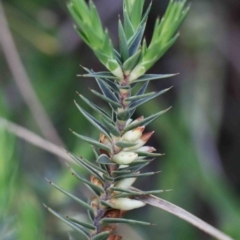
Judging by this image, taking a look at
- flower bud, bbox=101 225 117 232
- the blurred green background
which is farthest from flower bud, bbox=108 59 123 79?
the blurred green background

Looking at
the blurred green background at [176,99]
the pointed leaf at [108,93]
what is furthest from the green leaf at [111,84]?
the blurred green background at [176,99]

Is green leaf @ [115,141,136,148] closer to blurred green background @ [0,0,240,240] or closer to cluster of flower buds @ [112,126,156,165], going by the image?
cluster of flower buds @ [112,126,156,165]

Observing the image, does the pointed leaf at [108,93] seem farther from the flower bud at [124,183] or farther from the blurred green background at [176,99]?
the blurred green background at [176,99]

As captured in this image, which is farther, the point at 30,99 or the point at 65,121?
the point at 65,121

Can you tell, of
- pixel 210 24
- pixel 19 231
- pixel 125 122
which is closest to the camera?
pixel 125 122

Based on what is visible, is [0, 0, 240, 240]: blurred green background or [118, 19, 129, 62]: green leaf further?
[0, 0, 240, 240]: blurred green background

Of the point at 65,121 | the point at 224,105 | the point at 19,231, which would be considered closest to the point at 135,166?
the point at 19,231

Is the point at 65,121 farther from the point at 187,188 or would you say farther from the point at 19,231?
the point at 19,231
